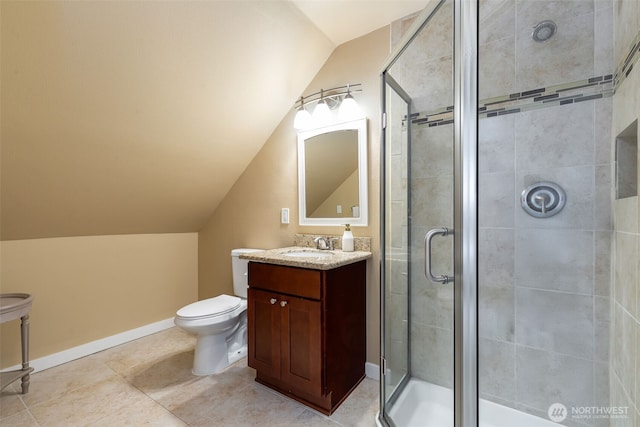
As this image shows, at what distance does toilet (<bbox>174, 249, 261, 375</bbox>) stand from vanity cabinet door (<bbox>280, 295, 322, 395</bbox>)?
53 centimetres

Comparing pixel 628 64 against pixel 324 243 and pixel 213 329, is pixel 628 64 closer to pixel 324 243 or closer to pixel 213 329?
pixel 324 243

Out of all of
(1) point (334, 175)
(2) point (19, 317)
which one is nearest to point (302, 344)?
(1) point (334, 175)

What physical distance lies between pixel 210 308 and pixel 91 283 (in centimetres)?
116

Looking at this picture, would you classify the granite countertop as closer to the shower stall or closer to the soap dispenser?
the soap dispenser

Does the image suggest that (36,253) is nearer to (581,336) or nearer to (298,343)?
(298,343)

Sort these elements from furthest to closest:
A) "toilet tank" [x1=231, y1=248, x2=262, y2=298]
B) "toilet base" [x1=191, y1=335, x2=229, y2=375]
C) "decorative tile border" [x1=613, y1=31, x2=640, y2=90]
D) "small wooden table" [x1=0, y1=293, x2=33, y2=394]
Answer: "toilet tank" [x1=231, y1=248, x2=262, y2=298] → "toilet base" [x1=191, y1=335, x2=229, y2=375] → "small wooden table" [x1=0, y1=293, x2=33, y2=394] → "decorative tile border" [x1=613, y1=31, x2=640, y2=90]

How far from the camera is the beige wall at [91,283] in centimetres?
195

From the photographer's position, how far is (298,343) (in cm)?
154

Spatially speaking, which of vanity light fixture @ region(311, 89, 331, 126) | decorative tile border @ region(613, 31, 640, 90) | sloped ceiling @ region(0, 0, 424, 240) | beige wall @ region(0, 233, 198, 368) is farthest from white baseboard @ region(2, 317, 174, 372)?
decorative tile border @ region(613, 31, 640, 90)

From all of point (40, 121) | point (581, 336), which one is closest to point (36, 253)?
→ point (40, 121)

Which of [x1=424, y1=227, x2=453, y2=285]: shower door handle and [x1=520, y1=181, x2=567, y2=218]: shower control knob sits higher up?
[x1=520, y1=181, x2=567, y2=218]: shower control knob

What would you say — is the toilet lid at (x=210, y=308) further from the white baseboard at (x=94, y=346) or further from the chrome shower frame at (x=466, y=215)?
the chrome shower frame at (x=466, y=215)

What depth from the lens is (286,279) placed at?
62.7 inches

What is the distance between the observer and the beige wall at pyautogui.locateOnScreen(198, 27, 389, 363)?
1.89 m
